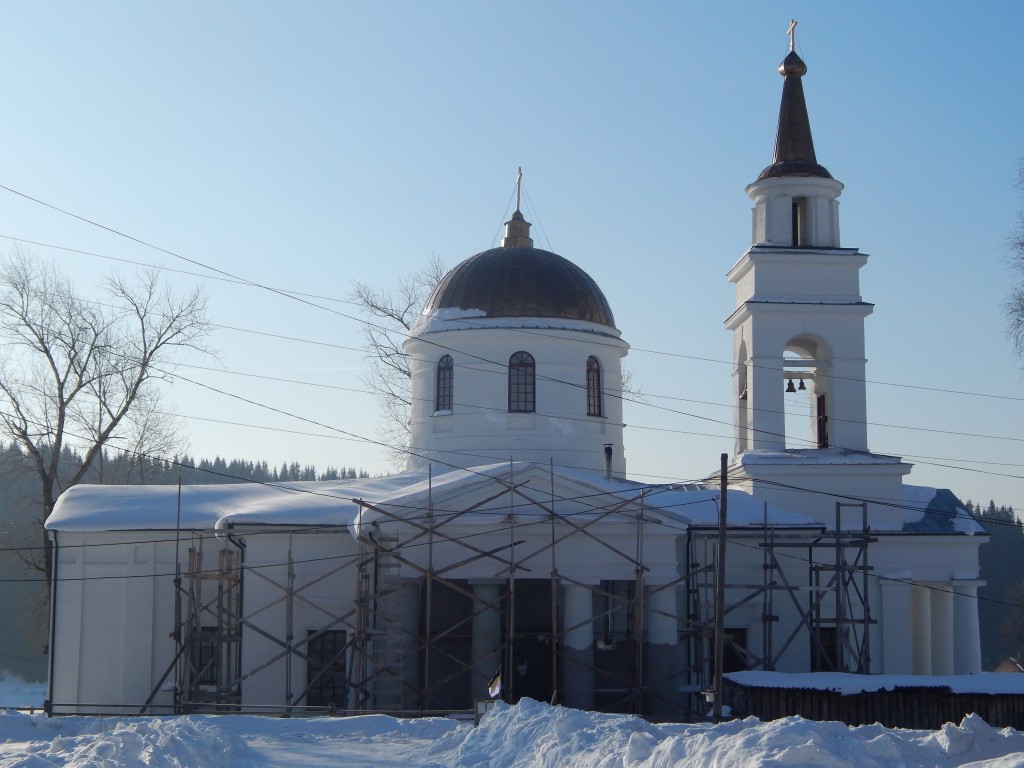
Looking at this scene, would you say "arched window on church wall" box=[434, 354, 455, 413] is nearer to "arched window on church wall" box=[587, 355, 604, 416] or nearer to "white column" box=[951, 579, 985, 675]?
"arched window on church wall" box=[587, 355, 604, 416]

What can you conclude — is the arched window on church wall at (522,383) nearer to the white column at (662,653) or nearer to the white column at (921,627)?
the white column at (662,653)

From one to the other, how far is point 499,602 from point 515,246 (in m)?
9.57

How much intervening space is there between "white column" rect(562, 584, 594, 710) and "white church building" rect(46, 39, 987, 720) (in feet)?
0.12

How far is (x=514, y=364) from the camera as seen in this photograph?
27203mm

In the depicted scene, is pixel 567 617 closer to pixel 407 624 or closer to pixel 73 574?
pixel 407 624

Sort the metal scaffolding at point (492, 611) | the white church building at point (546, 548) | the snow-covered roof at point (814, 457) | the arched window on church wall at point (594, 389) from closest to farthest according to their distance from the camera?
1. the metal scaffolding at point (492, 611)
2. the white church building at point (546, 548)
3. the snow-covered roof at point (814, 457)
4. the arched window on church wall at point (594, 389)

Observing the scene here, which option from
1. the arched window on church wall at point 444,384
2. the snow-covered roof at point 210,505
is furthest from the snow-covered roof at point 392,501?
the arched window on church wall at point 444,384

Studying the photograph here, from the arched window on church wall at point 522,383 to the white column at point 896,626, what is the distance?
25.6ft

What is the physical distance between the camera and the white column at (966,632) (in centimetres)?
2631

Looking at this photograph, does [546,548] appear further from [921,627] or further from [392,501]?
[921,627]

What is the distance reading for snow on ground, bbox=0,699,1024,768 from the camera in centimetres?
1097

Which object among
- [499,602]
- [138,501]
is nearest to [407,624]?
[499,602]

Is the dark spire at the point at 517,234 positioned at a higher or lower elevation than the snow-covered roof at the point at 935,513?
higher

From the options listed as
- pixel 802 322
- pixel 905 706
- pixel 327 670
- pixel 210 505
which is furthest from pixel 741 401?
pixel 210 505
